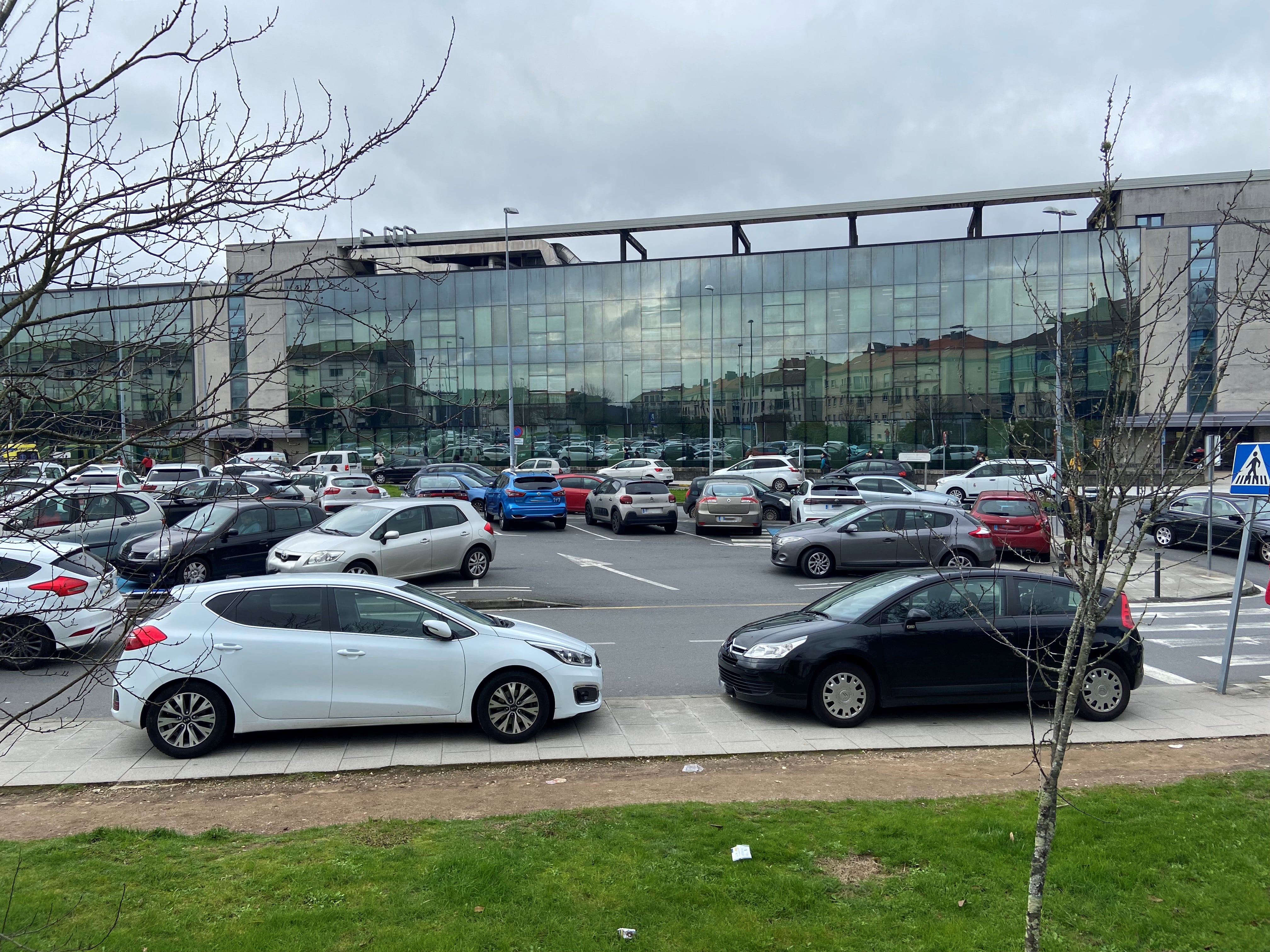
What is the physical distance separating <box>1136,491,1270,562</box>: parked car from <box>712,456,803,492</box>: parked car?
15.7 m

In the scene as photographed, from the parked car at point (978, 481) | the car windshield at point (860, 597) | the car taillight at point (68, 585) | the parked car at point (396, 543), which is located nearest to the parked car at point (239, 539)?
the parked car at point (396, 543)

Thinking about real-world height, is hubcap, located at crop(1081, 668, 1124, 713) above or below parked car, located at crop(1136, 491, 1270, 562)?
below

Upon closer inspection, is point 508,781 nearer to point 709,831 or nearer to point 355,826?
point 355,826

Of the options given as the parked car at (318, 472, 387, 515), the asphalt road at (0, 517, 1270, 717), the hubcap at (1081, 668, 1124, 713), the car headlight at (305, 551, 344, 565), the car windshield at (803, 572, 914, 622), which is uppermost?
the parked car at (318, 472, 387, 515)

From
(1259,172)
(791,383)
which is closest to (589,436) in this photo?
(791,383)

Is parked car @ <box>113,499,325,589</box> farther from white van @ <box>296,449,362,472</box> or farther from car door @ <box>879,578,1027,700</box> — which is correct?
white van @ <box>296,449,362,472</box>

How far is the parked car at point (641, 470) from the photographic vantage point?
127ft

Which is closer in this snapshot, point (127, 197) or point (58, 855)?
point (127, 197)

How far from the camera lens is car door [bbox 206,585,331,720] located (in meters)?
8.23

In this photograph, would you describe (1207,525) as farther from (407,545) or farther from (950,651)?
(407,545)

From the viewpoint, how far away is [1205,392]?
6.33 metres

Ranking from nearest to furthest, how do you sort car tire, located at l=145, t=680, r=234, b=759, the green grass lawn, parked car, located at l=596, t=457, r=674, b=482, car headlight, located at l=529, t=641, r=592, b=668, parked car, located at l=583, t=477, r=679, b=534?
the green grass lawn
car tire, located at l=145, t=680, r=234, b=759
car headlight, located at l=529, t=641, r=592, b=668
parked car, located at l=583, t=477, r=679, b=534
parked car, located at l=596, t=457, r=674, b=482

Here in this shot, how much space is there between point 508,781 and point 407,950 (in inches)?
122

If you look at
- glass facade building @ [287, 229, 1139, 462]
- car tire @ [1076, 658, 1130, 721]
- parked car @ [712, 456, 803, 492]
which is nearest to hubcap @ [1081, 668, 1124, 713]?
car tire @ [1076, 658, 1130, 721]
